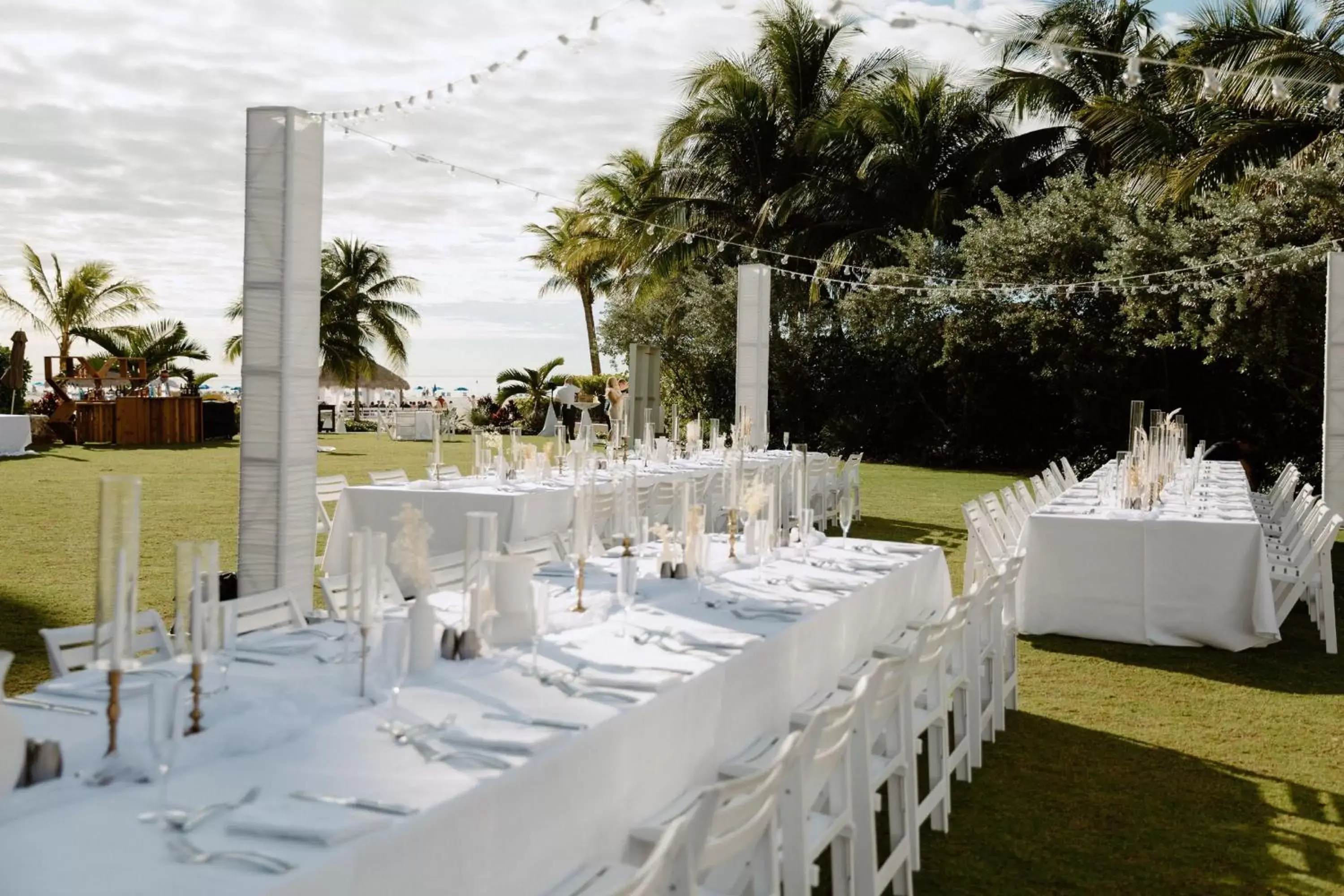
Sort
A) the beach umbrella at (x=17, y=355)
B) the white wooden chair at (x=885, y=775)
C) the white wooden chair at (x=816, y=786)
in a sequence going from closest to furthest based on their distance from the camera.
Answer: the white wooden chair at (x=816, y=786) → the white wooden chair at (x=885, y=775) → the beach umbrella at (x=17, y=355)

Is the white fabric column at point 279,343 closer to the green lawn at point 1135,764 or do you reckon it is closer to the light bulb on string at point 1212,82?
the green lawn at point 1135,764

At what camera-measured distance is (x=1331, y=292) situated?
12023 millimetres

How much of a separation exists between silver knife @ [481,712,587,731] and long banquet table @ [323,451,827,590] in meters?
4.68

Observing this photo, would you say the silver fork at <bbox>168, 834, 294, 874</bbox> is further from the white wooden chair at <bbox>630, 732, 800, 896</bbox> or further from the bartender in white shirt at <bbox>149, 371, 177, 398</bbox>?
the bartender in white shirt at <bbox>149, 371, 177, 398</bbox>

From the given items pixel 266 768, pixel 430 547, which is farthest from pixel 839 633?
pixel 430 547

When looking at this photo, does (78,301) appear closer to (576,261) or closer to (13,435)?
(13,435)

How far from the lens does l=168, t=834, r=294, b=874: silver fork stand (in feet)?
5.67

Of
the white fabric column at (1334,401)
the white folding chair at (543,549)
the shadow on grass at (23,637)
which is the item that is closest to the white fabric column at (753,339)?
the white fabric column at (1334,401)

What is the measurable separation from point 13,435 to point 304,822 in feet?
61.2

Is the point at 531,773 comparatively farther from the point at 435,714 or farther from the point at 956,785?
the point at 956,785

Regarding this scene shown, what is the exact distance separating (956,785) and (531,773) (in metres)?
2.54

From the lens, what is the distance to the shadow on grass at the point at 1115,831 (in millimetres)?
3516

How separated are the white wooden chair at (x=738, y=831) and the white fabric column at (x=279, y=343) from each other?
3.68 m

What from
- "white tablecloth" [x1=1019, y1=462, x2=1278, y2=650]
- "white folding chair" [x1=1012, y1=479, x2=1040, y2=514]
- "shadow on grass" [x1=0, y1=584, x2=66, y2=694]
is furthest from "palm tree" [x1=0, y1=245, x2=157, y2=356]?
"white tablecloth" [x1=1019, y1=462, x2=1278, y2=650]
